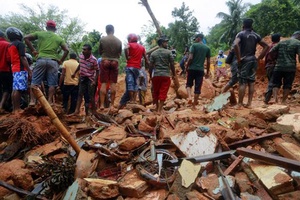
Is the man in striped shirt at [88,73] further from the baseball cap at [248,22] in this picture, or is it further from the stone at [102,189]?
the baseball cap at [248,22]

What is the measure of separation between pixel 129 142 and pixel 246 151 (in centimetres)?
157

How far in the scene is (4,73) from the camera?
4.50 metres

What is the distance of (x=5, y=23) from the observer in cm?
2328

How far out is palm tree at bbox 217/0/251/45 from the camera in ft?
90.3

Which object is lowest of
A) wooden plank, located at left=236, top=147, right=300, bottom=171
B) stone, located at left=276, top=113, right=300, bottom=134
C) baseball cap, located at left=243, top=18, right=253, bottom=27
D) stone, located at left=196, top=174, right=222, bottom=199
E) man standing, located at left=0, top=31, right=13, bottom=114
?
stone, located at left=196, top=174, right=222, bottom=199

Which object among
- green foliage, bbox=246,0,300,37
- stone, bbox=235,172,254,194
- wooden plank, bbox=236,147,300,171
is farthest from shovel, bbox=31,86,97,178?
green foliage, bbox=246,0,300,37

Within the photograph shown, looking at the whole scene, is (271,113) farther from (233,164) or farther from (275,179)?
(275,179)

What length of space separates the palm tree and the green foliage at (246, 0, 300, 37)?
21.9 feet

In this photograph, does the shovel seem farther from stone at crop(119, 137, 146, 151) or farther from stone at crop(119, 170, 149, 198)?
stone at crop(119, 170, 149, 198)

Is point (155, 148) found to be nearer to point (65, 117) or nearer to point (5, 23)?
point (65, 117)

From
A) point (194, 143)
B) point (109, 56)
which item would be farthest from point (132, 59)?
point (194, 143)

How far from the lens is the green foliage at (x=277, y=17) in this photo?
19.3 metres

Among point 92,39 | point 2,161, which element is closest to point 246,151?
point 2,161

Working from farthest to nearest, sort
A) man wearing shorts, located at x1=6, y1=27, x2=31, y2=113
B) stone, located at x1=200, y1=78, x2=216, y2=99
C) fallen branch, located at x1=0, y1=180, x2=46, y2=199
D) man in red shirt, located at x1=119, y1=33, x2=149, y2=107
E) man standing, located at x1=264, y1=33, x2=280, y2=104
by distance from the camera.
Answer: stone, located at x1=200, y1=78, x2=216, y2=99, man standing, located at x1=264, y1=33, x2=280, y2=104, man in red shirt, located at x1=119, y1=33, x2=149, y2=107, man wearing shorts, located at x1=6, y1=27, x2=31, y2=113, fallen branch, located at x1=0, y1=180, x2=46, y2=199
